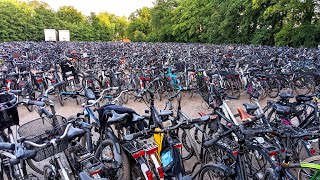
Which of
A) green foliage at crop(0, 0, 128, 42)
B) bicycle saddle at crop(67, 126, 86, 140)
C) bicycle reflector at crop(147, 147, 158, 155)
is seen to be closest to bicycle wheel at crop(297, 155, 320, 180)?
bicycle reflector at crop(147, 147, 158, 155)

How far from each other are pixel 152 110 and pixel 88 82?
3873 mm

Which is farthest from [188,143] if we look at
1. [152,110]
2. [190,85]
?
[190,85]

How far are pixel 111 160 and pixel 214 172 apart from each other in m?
1.06

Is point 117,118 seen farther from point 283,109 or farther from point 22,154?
point 283,109

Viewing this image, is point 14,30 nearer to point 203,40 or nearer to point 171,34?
point 171,34

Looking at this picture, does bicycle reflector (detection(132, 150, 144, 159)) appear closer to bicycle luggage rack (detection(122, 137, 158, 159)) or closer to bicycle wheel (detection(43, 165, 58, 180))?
bicycle luggage rack (detection(122, 137, 158, 159))

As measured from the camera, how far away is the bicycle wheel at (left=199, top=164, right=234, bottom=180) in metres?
2.14

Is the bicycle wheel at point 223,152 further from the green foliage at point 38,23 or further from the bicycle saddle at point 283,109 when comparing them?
the green foliage at point 38,23

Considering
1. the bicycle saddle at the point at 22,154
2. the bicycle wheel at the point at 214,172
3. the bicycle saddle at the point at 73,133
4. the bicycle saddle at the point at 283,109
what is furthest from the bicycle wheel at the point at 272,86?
the bicycle saddle at the point at 22,154

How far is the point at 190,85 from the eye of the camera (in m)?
6.97

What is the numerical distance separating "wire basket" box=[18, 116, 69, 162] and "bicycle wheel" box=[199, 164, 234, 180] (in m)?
1.26

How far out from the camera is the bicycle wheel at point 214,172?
2.14m

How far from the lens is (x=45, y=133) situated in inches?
90.7

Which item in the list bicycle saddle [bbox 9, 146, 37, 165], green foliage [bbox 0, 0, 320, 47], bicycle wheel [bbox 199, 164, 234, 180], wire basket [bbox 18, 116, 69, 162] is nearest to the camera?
bicycle saddle [bbox 9, 146, 37, 165]
